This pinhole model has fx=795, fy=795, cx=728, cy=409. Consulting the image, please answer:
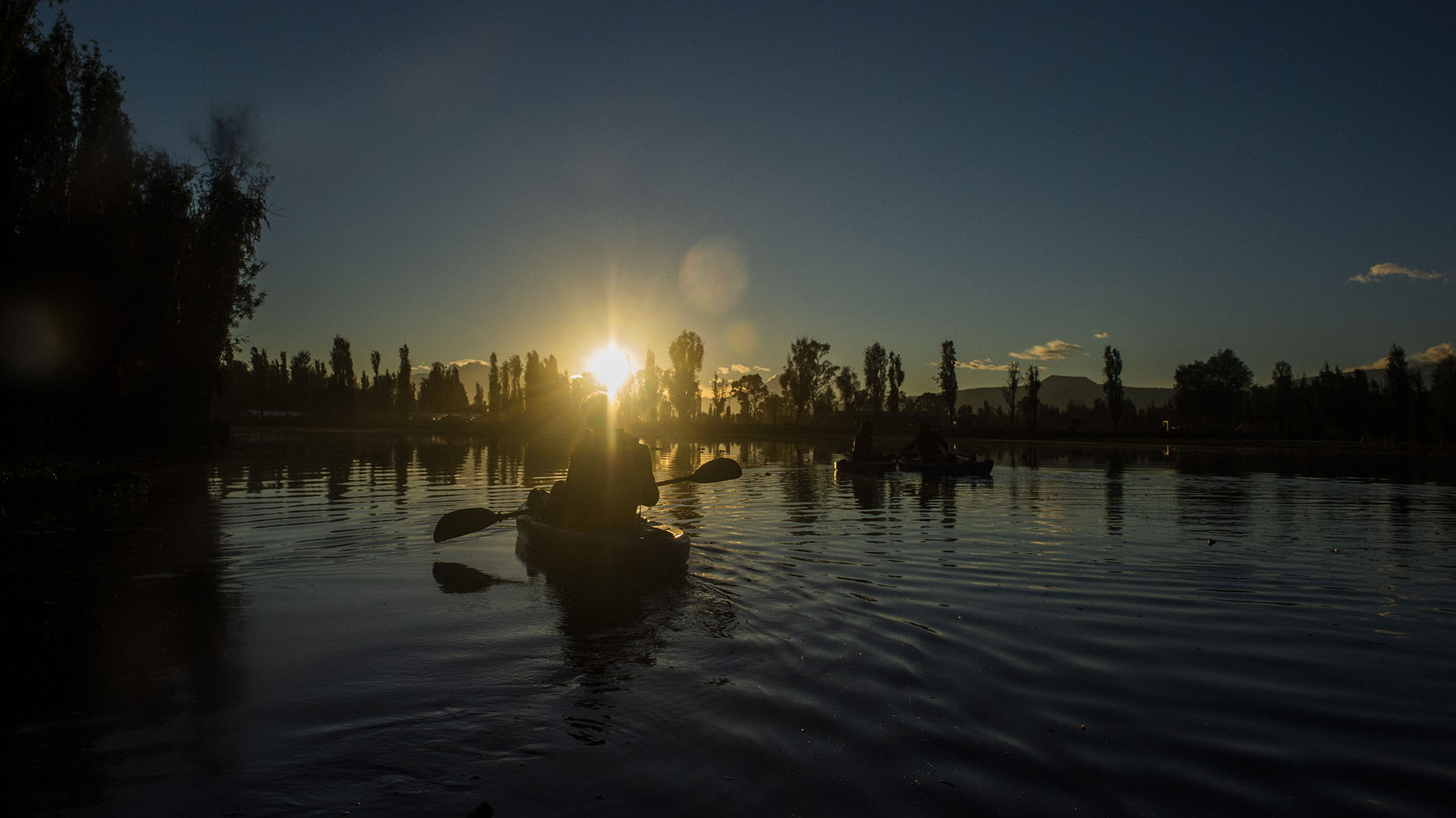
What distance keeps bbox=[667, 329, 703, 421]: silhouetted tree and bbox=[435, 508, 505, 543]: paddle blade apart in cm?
10956

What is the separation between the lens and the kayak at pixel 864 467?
2881 centimetres

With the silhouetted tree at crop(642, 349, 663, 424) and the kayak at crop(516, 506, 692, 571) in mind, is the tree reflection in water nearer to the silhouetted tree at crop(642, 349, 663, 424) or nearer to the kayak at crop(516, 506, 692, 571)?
the kayak at crop(516, 506, 692, 571)

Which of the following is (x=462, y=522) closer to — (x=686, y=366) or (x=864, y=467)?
(x=864, y=467)

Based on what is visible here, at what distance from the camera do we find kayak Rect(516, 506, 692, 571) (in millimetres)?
10344

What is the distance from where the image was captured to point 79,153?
92.7 ft

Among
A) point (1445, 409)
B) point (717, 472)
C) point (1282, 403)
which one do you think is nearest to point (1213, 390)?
point (1282, 403)

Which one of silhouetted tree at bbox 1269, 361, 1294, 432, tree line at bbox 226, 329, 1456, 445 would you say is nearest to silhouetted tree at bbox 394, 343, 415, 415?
tree line at bbox 226, 329, 1456, 445

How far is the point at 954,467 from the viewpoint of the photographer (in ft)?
90.0

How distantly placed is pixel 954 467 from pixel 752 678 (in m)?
22.5

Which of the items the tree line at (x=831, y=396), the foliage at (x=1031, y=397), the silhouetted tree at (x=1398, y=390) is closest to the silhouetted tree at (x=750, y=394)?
the tree line at (x=831, y=396)

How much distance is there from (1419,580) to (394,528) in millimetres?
16030

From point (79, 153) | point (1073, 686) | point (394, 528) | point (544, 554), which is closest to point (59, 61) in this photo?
point (79, 153)

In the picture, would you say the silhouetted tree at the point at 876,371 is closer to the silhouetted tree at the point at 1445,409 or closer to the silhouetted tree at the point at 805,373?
the silhouetted tree at the point at 805,373

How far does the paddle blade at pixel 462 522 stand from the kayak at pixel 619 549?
212 centimetres
